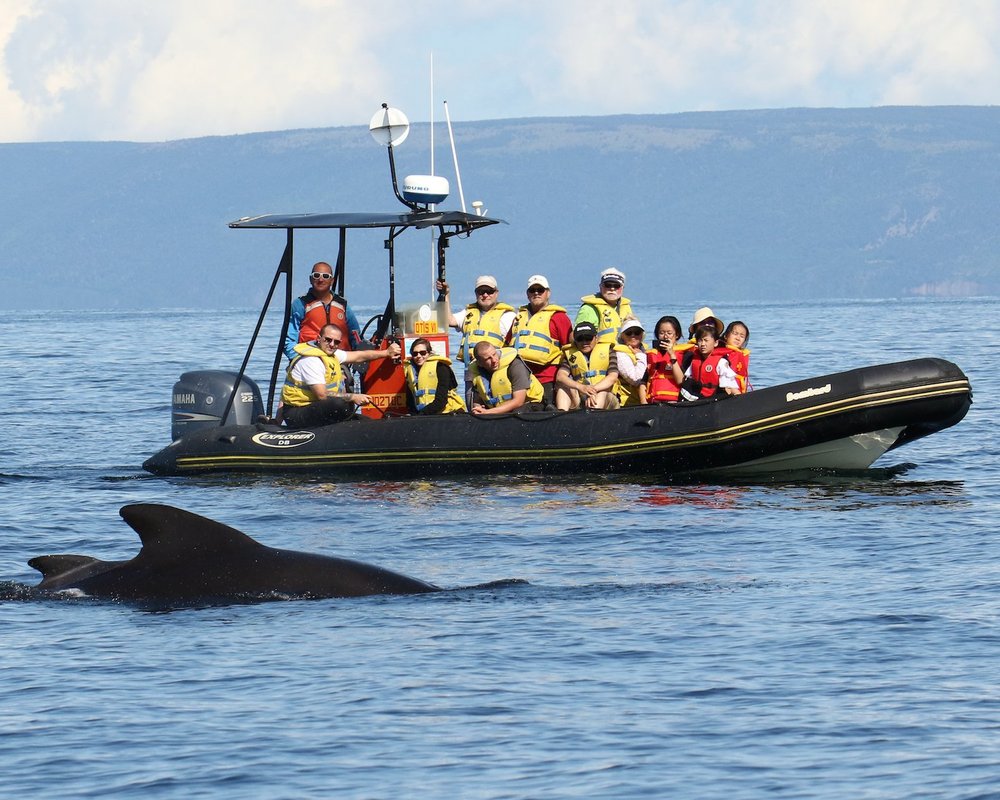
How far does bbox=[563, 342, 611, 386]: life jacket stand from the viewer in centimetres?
1764

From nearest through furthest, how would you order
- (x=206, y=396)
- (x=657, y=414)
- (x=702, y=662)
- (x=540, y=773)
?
1. (x=540, y=773)
2. (x=702, y=662)
3. (x=657, y=414)
4. (x=206, y=396)

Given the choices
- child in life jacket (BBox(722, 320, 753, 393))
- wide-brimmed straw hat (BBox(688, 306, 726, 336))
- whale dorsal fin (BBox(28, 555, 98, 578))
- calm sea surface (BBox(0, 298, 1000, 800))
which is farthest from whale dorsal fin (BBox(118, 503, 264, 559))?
child in life jacket (BBox(722, 320, 753, 393))

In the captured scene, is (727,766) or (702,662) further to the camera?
(702,662)

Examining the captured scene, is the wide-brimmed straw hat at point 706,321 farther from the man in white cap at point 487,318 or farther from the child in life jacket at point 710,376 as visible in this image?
the man in white cap at point 487,318

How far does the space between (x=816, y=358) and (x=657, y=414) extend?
33.1m

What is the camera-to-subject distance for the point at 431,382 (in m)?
17.8

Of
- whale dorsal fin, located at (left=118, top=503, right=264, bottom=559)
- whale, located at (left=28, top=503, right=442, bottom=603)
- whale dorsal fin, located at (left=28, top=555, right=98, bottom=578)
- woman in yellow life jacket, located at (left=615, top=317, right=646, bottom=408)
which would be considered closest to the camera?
whale dorsal fin, located at (left=118, top=503, right=264, bottom=559)

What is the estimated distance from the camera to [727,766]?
809cm

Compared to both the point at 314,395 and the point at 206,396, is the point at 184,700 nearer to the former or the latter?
the point at 314,395

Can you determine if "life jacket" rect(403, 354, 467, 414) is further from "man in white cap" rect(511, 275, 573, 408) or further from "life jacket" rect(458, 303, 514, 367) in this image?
"man in white cap" rect(511, 275, 573, 408)

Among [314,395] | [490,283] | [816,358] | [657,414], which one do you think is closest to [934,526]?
[657,414]

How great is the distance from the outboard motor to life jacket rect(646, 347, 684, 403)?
4501 millimetres

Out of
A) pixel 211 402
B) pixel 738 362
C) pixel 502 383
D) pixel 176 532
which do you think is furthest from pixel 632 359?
pixel 176 532

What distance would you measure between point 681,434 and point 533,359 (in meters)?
1.80
